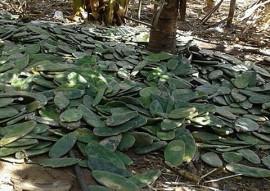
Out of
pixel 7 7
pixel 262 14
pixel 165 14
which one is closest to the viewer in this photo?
pixel 165 14

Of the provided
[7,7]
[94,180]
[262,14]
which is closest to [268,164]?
[94,180]

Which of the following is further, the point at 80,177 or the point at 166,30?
the point at 166,30

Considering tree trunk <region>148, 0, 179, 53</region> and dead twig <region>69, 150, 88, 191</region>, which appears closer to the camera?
dead twig <region>69, 150, 88, 191</region>

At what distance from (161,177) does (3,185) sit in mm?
576

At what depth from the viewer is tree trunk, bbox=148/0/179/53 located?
2570 mm

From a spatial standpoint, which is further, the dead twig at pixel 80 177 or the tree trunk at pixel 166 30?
the tree trunk at pixel 166 30

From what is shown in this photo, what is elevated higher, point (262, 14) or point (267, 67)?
point (262, 14)

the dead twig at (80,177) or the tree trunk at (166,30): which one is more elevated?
the tree trunk at (166,30)

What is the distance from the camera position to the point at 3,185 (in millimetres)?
1391

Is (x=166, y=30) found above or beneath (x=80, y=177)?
above

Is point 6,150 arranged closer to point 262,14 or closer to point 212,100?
point 212,100

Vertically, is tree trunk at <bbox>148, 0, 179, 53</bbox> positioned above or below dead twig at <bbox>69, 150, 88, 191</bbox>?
above

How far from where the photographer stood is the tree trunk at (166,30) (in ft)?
8.43

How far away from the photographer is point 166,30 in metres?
2.60
